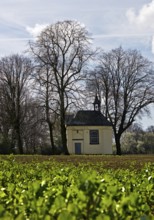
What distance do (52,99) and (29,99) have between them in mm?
6294

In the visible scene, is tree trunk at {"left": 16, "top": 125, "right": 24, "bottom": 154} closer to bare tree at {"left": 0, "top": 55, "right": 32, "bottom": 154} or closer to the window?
bare tree at {"left": 0, "top": 55, "right": 32, "bottom": 154}

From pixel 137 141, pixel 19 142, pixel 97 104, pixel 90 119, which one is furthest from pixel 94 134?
pixel 137 141

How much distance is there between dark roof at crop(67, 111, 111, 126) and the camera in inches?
2625

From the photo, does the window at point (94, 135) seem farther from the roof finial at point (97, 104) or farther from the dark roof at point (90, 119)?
the roof finial at point (97, 104)

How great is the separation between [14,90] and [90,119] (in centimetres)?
1249

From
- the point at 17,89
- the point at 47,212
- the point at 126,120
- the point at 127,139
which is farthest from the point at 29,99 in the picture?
the point at 47,212

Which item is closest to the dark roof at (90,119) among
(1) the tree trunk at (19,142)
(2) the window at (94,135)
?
(2) the window at (94,135)

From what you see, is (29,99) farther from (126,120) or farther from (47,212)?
(47,212)

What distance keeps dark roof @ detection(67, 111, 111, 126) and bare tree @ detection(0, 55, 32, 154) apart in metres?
8.47

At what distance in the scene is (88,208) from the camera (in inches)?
113

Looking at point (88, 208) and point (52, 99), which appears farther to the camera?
point (52, 99)

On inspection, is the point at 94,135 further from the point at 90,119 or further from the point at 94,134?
the point at 90,119

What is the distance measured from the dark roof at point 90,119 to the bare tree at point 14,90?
847 cm

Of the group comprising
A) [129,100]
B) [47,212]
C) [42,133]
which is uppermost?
[129,100]
